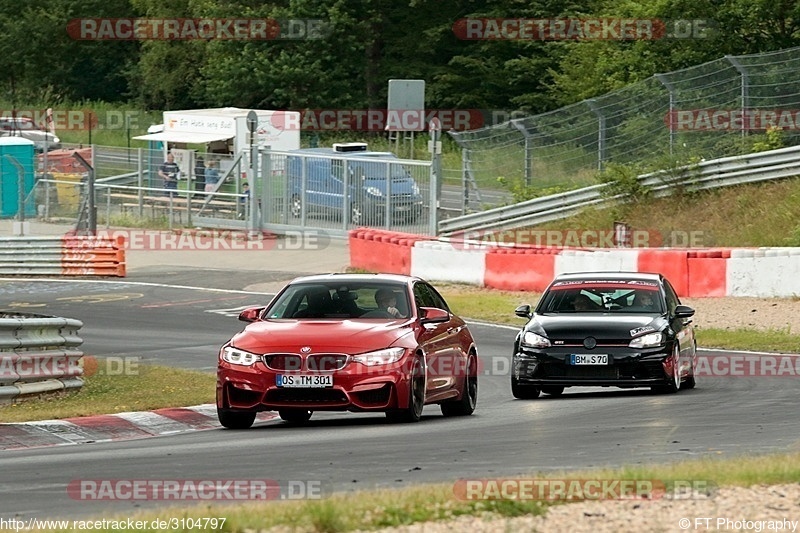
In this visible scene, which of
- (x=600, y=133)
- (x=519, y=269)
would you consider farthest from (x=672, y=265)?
(x=600, y=133)

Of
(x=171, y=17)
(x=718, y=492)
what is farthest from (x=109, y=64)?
(x=718, y=492)

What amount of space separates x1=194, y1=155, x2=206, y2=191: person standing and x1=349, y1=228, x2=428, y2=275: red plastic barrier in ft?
35.2

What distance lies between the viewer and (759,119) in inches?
1288

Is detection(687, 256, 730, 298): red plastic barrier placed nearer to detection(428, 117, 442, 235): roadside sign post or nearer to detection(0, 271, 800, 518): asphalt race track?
detection(0, 271, 800, 518): asphalt race track

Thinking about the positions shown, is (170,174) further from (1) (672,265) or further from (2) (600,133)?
(1) (672,265)

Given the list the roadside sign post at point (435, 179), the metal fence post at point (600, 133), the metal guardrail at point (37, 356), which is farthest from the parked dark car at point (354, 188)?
the metal guardrail at point (37, 356)

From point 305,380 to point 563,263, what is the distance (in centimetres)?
1489

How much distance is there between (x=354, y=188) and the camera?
38.3 metres

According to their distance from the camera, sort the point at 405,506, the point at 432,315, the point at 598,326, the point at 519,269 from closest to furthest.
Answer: the point at 405,506 < the point at 432,315 < the point at 598,326 < the point at 519,269

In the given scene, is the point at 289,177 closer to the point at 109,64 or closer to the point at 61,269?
the point at 61,269

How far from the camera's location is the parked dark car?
121ft

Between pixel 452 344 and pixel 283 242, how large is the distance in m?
24.5

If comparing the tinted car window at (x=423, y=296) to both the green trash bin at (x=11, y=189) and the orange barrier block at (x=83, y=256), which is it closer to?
the orange barrier block at (x=83, y=256)

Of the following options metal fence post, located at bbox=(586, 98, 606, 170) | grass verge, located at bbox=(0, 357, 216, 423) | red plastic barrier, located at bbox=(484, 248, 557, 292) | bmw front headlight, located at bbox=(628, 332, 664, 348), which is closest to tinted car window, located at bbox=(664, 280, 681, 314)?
bmw front headlight, located at bbox=(628, 332, 664, 348)
